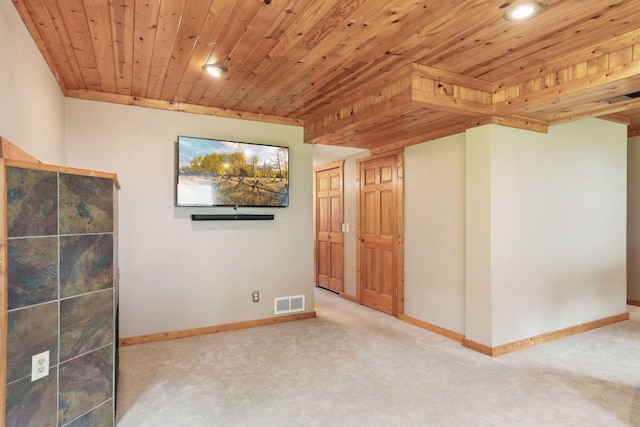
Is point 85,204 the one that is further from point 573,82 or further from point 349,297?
point 349,297

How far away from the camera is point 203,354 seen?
11.0 ft

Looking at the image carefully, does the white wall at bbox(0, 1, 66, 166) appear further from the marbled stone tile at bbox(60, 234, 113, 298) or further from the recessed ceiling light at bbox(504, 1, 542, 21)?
the recessed ceiling light at bbox(504, 1, 542, 21)

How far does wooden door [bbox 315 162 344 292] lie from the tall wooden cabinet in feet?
13.3

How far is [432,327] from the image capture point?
409cm

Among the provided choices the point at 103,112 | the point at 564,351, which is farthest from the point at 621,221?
the point at 103,112

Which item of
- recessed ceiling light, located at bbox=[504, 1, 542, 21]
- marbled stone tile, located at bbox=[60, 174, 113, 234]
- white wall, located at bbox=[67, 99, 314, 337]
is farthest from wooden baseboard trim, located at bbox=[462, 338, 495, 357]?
marbled stone tile, located at bbox=[60, 174, 113, 234]

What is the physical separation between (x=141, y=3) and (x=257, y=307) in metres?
3.18

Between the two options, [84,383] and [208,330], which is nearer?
[84,383]

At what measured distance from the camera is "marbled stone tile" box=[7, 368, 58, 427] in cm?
164

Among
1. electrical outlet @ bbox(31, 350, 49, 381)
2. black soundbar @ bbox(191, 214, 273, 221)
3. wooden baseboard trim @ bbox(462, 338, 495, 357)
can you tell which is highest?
black soundbar @ bbox(191, 214, 273, 221)

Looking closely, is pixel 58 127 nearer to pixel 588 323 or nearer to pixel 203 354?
pixel 203 354

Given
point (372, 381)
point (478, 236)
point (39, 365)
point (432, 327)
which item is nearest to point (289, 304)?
point (432, 327)

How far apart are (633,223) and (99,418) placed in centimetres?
666

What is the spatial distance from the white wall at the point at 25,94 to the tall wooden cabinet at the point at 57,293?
1.49ft
